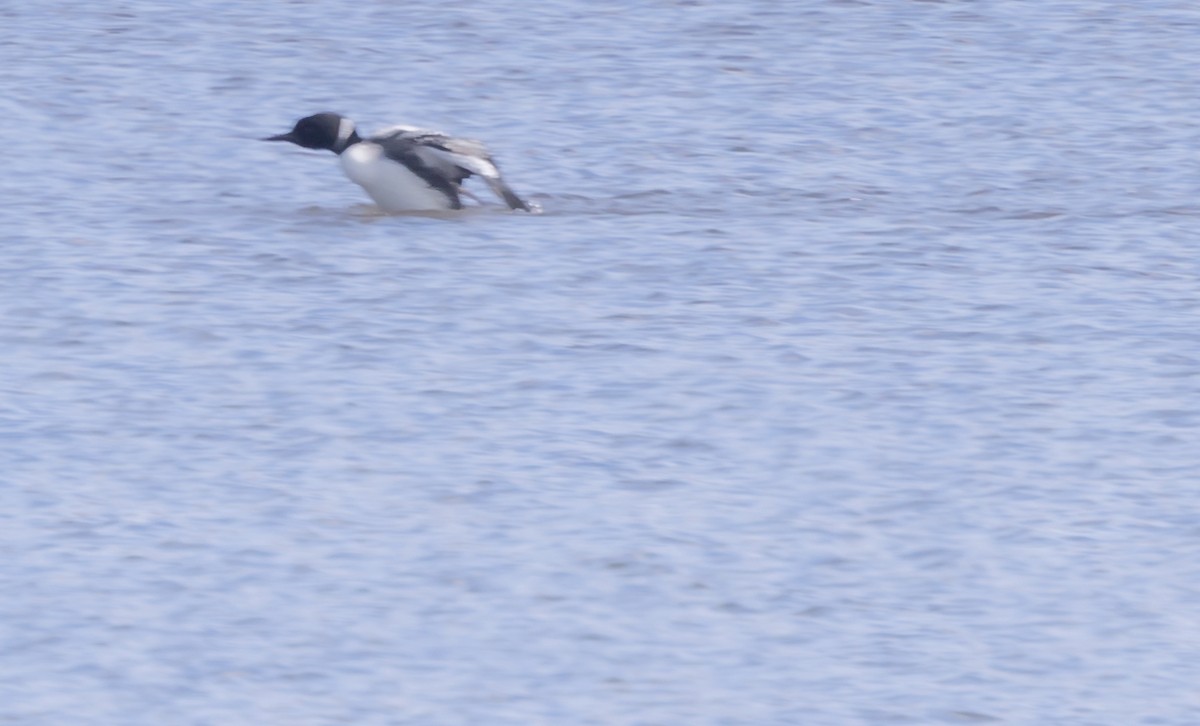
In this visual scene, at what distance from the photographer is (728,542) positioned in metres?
6.42

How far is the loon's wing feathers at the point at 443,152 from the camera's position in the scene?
10.1 metres

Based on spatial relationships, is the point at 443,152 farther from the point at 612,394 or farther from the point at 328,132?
the point at 612,394

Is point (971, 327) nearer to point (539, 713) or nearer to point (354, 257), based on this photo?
point (354, 257)

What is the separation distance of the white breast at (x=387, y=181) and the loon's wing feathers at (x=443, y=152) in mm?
44

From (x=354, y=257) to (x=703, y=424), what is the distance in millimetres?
2420

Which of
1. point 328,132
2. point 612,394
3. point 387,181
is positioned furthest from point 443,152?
point 612,394

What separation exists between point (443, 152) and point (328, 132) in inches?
26.7

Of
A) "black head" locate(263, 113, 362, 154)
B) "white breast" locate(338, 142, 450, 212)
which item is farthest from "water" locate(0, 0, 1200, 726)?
"black head" locate(263, 113, 362, 154)

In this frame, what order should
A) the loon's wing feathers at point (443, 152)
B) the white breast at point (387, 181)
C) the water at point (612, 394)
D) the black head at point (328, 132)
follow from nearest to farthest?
1. the water at point (612, 394)
2. the loon's wing feathers at point (443, 152)
3. the white breast at point (387, 181)
4. the black head at point (328, 132)

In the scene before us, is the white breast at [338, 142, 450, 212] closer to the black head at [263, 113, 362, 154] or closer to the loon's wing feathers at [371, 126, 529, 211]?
the loon's wing feathers at [371, 126, 529, 211]

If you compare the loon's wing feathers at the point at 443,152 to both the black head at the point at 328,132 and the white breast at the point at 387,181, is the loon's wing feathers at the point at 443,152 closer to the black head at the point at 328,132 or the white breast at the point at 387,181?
the white breast at the point at 387,181

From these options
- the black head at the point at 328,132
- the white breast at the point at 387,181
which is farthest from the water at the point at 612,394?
the black head at the point at 328,132

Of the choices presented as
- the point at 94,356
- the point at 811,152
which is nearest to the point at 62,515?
the point at 94,356

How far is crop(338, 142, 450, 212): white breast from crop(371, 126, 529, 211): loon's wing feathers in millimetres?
44
